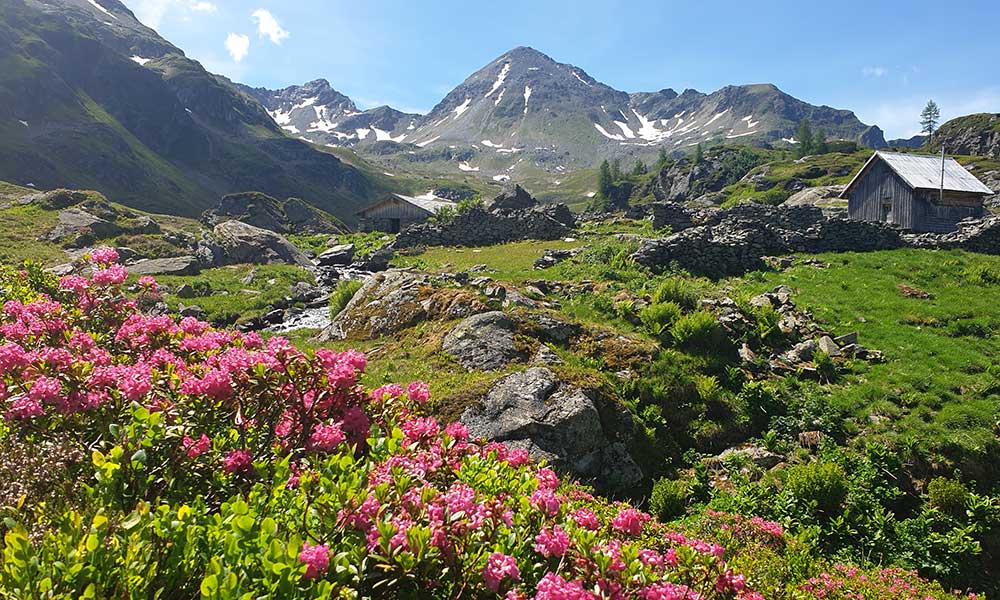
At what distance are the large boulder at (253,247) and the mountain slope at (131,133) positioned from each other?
79.5 metres

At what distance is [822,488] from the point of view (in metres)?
9.18

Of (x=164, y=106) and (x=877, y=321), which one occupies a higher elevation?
(x=164, y=106)

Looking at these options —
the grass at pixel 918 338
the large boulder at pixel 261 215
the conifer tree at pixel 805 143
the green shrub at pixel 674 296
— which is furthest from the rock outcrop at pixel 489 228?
the conifer tree at pixel 805 143

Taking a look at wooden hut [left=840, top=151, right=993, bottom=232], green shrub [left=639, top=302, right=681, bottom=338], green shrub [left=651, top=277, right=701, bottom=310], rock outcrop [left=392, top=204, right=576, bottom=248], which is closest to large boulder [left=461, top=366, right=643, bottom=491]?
green shrub [left=639, top=302, right=681, bottom=338]

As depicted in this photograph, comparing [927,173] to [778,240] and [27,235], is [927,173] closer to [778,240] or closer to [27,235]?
[778,240]

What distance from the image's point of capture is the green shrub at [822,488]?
909 cm

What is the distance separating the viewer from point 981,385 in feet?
41.4

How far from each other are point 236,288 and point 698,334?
2657 cm

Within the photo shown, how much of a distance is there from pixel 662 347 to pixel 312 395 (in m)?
11.9

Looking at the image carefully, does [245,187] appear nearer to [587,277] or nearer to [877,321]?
[587,277]

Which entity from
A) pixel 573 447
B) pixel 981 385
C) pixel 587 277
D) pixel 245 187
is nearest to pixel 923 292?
pixel 981 385

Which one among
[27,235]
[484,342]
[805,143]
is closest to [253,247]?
[27,235]

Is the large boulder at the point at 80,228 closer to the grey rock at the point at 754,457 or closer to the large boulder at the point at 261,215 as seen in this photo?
the large boulder at the point at 261,215

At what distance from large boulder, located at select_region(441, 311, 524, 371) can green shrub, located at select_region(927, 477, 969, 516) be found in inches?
364
